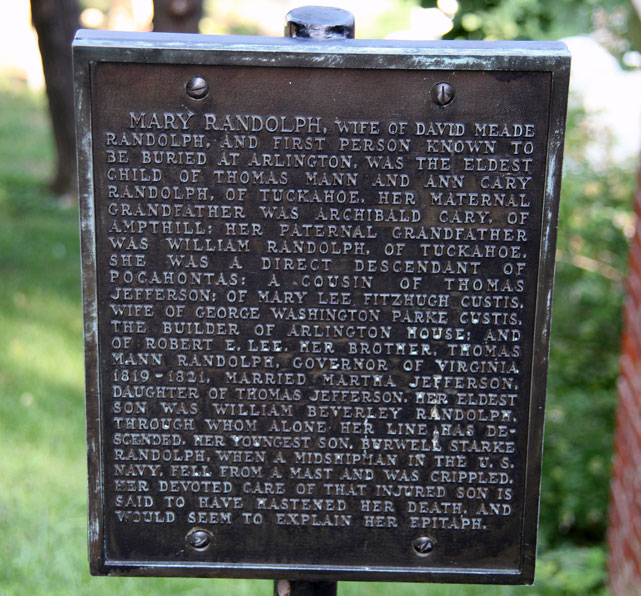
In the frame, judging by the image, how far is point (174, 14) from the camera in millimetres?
6227

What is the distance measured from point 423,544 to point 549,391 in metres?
3.10

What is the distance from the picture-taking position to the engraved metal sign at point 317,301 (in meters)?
2.22

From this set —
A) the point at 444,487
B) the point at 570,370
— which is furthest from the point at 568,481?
the point at 444,487

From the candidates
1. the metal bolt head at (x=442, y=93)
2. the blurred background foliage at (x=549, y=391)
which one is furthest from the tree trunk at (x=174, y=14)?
the metal bolt head at (x=442, y=93)

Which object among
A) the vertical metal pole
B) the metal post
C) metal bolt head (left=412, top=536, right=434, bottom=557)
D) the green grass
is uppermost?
the vertical metal pole

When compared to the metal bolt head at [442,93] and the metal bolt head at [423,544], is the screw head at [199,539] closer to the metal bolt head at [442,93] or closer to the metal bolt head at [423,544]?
the metal bolt head at [423,544]

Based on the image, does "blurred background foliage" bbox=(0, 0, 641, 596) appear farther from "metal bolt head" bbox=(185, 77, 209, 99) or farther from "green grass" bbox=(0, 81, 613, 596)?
"metal bolt head" bbox=(185, 77, 209, 99)

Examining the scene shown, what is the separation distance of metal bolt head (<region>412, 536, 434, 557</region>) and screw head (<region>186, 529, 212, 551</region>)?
547mm

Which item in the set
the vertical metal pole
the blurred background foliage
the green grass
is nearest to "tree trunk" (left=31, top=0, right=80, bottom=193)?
the green grass

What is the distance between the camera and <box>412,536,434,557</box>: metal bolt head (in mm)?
2400

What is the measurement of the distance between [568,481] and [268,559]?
9.18ft

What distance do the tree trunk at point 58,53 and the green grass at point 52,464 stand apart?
1.85m

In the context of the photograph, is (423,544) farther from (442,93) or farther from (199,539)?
(442,93)

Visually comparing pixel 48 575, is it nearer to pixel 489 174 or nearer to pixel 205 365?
pixel 205 365
